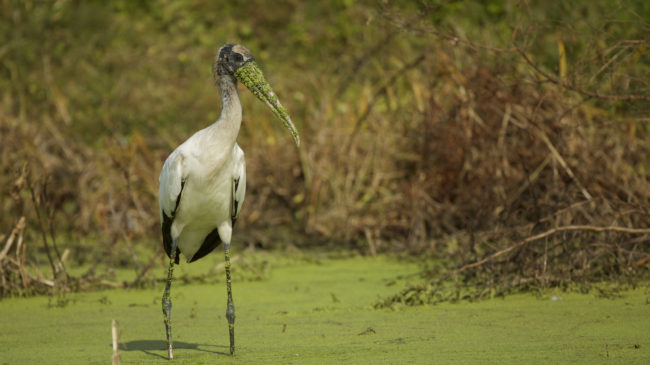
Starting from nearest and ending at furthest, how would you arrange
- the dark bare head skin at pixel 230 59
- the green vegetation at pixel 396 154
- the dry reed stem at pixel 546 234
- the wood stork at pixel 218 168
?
1. the wood stork at pixel 218 168
2. the dark bare head skin at pixel 230 59
3. the dry reed stem at pixel 546 234
4. the green vegetation at pixel 396 154

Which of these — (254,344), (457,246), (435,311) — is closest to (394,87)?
(457,246)

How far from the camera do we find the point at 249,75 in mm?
4527

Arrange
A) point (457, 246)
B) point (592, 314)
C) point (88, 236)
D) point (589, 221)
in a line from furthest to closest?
point (88, 236) < point (457, 246) < point (589, 221) < point (592, 314)

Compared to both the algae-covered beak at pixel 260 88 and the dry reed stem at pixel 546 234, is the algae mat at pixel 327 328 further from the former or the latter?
the algae-covered beak at pixel 260 88

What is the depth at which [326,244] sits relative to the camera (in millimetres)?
8109

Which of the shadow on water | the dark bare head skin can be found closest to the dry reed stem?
the shadow on water

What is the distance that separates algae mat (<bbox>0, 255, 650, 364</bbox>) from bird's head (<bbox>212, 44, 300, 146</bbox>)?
1.13 m

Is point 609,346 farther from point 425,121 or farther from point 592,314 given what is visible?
point 425,121

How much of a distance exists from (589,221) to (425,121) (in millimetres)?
2161

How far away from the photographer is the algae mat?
408cm

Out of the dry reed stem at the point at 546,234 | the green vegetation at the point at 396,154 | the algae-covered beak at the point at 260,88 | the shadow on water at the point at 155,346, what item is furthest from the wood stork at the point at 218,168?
the dry reed stem at the point at 546,234

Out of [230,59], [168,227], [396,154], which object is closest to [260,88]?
[230,59]

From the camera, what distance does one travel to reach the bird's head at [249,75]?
4.52m

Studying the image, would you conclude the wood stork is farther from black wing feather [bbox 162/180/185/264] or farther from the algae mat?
the algae mat
